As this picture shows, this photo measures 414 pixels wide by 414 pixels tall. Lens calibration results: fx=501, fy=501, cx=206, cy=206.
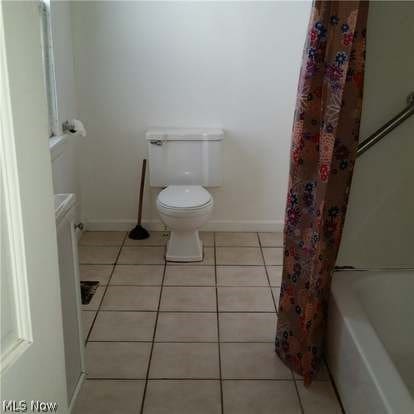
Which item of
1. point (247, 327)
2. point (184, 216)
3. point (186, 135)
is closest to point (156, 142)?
point (186, 135)

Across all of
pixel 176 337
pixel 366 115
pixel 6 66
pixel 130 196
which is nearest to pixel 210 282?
pixel 176 337

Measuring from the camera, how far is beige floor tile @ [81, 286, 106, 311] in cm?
272

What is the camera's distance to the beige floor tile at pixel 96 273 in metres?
3.03

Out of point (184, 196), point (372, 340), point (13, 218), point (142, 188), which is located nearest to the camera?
point (13, 218)

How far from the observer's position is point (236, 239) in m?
3.67

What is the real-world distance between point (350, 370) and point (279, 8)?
235cm

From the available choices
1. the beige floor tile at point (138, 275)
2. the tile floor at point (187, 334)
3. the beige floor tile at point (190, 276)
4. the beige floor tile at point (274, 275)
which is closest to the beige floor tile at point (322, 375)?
the tile floor at point (187, 334)

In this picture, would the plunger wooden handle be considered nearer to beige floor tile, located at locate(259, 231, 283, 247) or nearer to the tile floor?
the tile floor

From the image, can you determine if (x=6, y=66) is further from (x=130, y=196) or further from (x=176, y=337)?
(x=130, y=196)

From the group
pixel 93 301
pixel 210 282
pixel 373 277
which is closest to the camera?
pixel 373 277

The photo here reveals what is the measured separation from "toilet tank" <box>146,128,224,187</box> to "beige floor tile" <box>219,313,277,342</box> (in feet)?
3.72

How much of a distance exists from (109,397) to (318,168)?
1244 mm

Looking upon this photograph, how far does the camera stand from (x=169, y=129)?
3494 mm

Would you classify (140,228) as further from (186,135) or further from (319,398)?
(319,398)
